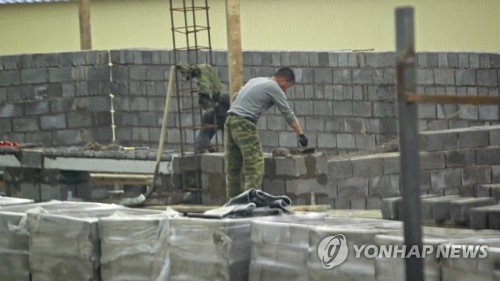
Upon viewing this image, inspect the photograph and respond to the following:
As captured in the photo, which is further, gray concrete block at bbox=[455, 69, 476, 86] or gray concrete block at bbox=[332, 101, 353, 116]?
gray concrete block at bbox=[332, 101, 353, 116]

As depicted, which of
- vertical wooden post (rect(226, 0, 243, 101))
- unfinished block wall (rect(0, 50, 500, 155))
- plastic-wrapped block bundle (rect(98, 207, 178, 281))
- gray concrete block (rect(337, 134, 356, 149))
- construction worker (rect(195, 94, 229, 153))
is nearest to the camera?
plastic-wrapped block bundle (rect(98, 207, 178, 281))

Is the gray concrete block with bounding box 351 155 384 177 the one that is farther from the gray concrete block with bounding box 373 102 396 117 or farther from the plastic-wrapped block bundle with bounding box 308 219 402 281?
the plastic-wrapped block bundle with bounding box 308 219 402 281

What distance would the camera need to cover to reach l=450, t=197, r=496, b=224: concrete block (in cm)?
770

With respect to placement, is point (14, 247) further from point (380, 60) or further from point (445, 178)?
point (380, 60)

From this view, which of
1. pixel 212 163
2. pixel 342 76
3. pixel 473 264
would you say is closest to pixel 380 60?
pixel 342 76

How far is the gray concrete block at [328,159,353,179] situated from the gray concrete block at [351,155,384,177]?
73 mm

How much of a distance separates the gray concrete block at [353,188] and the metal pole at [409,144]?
8165 millimetres

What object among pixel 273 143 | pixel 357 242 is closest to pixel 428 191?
pixel 273 143

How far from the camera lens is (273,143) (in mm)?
16188

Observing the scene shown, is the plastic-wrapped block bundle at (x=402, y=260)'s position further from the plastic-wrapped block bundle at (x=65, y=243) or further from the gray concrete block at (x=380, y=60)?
the gray concrete block at (x=380, y=60)

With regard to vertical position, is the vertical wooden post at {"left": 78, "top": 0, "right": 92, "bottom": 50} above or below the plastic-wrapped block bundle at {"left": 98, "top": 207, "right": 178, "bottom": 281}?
above

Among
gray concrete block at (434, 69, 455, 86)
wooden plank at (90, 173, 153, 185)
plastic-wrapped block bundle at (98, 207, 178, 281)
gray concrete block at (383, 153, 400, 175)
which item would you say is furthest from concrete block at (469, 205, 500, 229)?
gray concrete block at (434, 69, 455, 86)

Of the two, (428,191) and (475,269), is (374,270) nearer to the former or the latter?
(475,269)

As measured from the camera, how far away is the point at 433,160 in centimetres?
1213
